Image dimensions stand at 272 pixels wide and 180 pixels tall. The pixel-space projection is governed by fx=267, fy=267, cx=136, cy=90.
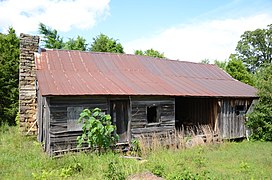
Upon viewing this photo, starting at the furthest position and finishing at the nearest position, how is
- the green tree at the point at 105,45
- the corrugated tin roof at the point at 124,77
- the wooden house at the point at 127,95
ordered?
1. the green tree at the point at 105,45
2. the corrugated tin roof at the point at 124,77
3. the wooden house at the point at 127,95

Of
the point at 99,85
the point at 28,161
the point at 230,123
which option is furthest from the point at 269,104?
the point at 28,161

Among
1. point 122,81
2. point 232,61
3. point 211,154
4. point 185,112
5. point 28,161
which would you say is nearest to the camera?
point 28,161

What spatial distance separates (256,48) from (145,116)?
38.1 metres

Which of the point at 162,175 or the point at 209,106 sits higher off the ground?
the point at 209,106

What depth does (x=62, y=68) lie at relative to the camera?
14188 mm

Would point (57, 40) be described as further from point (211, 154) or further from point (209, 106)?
point (211, 154)

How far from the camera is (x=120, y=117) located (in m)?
12.7

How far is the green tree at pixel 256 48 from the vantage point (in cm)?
4341

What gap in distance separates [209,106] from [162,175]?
906 cm

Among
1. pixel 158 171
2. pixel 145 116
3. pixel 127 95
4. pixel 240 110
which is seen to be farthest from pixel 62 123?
pixel 240 110

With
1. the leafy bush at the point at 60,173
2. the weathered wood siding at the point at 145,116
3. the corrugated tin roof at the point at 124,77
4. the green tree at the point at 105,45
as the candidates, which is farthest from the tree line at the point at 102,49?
the leafy bush at the point at 60,173

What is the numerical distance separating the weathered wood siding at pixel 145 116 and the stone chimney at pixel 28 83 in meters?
6.04

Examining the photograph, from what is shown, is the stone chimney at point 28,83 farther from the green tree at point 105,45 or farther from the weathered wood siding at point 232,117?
the green tree at point 105,45

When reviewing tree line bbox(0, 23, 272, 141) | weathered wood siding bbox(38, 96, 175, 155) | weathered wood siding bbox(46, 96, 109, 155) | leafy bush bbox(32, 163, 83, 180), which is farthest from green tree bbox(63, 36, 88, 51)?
leafy bush bbox(32, 163, 83, 180)
